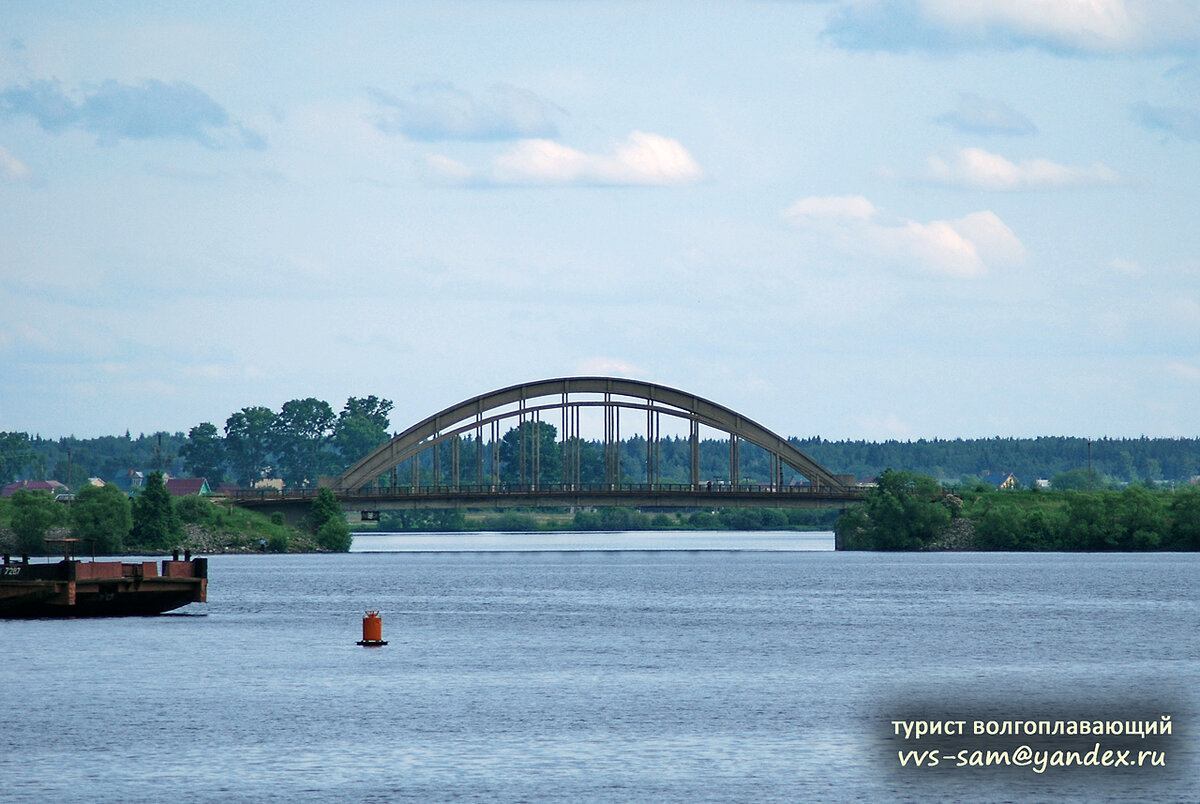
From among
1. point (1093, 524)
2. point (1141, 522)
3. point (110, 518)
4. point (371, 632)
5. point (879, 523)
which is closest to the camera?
point (371, 632)

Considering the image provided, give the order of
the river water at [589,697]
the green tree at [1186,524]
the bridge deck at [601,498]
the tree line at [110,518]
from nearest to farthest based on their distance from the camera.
→ the river water at [589,697] < the bridge deck at [601,498] < the tree line at [110,518] < the green tree at [1186,524]

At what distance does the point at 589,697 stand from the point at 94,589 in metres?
38.8

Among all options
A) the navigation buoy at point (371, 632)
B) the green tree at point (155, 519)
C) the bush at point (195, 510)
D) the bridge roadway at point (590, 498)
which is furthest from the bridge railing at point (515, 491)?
the navigation buoy at point (371, 632)

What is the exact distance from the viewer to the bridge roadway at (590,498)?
505 feet

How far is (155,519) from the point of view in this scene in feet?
526

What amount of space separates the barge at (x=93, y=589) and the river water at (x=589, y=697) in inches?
46.2

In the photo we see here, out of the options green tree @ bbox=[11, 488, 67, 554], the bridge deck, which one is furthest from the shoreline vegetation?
the bridge deck

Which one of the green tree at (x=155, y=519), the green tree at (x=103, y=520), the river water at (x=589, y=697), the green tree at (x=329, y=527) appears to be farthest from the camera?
the green tree at (x=329, y=527)

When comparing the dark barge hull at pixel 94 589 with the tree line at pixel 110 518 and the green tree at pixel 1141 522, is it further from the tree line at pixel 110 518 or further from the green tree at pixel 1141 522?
the green tree at pixel 1141 522

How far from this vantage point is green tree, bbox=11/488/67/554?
154 meters

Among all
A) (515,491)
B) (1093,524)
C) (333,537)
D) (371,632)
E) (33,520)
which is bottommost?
(371,632)

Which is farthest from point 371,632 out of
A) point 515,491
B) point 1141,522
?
point 1141,522

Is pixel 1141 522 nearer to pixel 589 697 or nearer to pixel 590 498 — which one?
pixel 590 498

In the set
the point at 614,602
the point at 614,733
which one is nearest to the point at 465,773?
the point at 614,733
